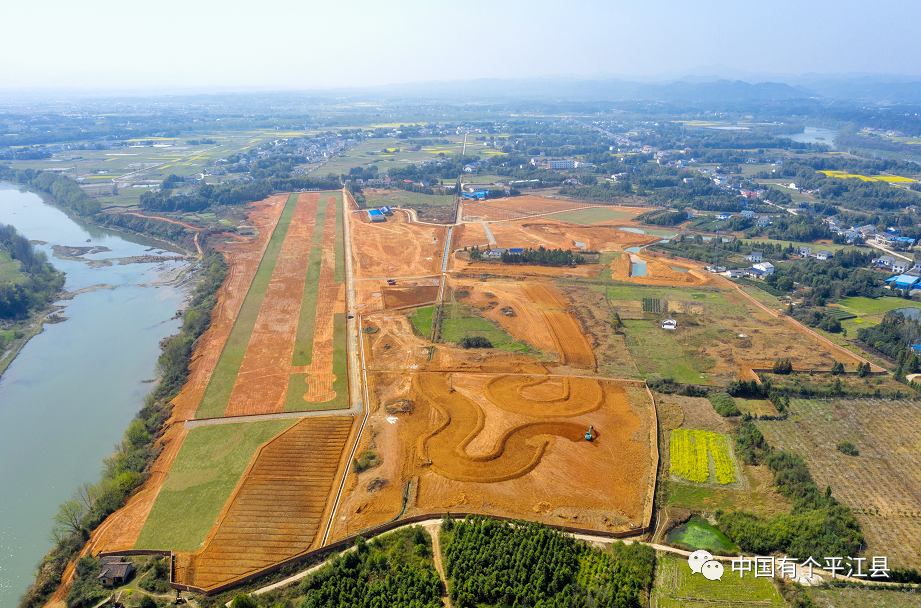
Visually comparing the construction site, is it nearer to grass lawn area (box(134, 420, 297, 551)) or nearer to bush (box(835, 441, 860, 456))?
grass lawn area (box(134, 420, 297, 551))

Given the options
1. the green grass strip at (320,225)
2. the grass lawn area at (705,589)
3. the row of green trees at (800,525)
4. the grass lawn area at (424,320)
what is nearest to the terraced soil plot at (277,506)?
the grass lawn area at (424,320)

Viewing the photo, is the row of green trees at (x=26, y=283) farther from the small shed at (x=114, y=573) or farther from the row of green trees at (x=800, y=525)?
the row of green trees at (x=800, y=525)

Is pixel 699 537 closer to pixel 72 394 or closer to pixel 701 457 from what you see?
pixel 701 457

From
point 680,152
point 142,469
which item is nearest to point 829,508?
point 142,469

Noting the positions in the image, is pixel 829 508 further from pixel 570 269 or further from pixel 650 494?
pixel 570 269

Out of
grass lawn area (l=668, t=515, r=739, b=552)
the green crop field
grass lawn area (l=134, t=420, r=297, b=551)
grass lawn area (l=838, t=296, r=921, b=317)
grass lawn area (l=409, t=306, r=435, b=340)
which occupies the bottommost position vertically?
grass lawn area (l=668, t=515, r=739, b=552)

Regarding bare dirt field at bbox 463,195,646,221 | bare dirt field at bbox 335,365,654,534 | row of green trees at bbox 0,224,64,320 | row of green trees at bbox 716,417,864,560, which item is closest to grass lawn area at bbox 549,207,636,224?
bare dirt field at bbox 463,195,646,221

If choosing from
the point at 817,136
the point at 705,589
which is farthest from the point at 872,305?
the point at 817,136
